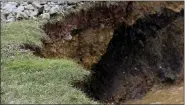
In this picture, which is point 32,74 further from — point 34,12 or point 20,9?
point 20,9

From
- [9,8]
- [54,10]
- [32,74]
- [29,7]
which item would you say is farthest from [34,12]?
[32,74]

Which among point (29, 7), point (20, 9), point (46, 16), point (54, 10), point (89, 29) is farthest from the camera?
point (89, 29)

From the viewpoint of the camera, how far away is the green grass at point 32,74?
7.45 metres

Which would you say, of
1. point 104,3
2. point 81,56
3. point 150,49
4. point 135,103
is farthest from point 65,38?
point 150,49

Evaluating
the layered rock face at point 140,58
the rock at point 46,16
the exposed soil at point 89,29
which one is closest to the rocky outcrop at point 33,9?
the rock at point 46,16

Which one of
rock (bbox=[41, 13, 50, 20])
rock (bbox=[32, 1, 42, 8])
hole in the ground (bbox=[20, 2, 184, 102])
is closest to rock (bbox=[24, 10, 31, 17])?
rock (bbox=[32, 1, 42, 8])

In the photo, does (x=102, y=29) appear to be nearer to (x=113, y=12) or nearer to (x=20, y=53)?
(x=113, y=12)

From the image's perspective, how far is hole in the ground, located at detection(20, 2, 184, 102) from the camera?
12484 mm

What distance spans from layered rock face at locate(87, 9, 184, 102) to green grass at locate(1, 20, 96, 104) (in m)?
2.66

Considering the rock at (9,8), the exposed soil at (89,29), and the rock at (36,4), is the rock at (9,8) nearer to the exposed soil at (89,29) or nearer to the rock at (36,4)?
the rock at (36,4)

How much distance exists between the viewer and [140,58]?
14648 millimetres

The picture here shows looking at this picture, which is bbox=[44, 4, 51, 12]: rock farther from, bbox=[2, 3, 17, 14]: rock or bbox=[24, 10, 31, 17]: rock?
bbox=[2, 3, 17, 14]: rock

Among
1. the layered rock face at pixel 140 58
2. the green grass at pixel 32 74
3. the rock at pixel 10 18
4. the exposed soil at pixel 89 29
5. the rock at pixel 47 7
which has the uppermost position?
the rock at pixel 47 7

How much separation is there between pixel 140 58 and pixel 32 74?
650cm
